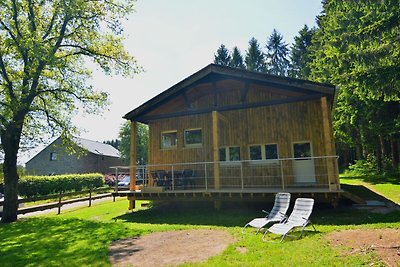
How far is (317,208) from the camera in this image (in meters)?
10.3

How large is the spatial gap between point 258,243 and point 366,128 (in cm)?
1871

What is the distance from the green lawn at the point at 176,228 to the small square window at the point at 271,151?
2.57 meters

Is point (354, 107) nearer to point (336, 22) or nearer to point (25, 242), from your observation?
point (336, 22)

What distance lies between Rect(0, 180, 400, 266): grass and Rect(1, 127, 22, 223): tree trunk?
1048 mm

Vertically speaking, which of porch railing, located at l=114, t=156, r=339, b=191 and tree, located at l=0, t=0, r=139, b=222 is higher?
tree, located at l=0, t=0, r=139, b=222

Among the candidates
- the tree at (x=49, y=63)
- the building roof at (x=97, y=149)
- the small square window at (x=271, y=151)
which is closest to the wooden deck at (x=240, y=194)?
the small square window at (x=271, y=151)

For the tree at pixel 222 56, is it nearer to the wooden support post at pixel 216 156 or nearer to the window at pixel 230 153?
the window at pixel 230 153

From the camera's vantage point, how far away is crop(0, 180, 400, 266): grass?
5.22m

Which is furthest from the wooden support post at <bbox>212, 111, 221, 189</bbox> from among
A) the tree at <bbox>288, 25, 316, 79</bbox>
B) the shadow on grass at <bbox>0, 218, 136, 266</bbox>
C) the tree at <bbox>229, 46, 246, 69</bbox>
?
the tree at <bbox>229, 46, 246, 69</bbox>

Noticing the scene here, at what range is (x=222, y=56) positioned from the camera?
48.5 meters

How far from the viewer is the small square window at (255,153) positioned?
12870mm

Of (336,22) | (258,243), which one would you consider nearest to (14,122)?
(258,243)

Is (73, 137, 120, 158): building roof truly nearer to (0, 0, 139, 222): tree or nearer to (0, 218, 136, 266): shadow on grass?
(0, 0, 139, 222): tree

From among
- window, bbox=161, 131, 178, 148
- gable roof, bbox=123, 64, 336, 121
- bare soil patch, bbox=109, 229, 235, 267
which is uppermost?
gable roof, bbox=123, 64, 336, 121
